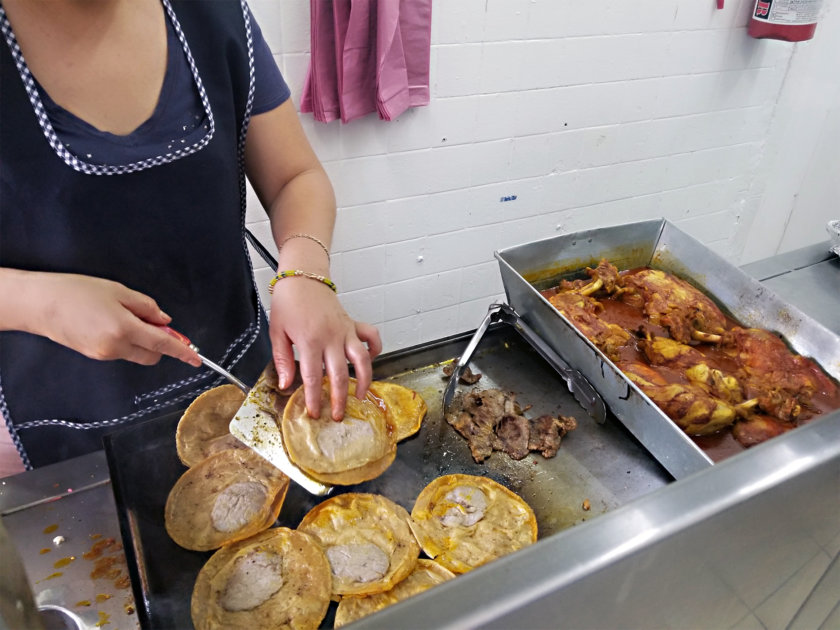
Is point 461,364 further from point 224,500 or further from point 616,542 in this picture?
point 616,542

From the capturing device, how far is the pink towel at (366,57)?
210 cm

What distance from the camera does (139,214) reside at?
122 centimetres

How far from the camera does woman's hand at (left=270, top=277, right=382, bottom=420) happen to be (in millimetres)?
1128

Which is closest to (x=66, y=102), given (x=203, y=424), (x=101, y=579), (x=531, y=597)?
(x=203, y=424)

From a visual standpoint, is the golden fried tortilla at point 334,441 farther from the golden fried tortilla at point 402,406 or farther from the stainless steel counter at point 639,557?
the stainless steel counter at point 639,557

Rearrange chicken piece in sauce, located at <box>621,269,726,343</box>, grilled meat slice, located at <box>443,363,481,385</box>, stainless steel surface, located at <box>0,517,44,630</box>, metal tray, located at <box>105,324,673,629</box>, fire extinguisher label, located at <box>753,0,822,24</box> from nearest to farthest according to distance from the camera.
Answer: stainless steel surface, located at <box>0,517,44,630</box>
metal tray, located at <box>105,324,673,629</box>
grilled meat slice, located at <box>443,363,481,385</box>
chicken piece in sauce, located at <box>621,269,726,343</box>
fire extinguisher label, located at <box>753,0,822,24</box>

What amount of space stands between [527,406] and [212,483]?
75cm

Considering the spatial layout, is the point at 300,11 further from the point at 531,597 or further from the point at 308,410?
the point at 531,597

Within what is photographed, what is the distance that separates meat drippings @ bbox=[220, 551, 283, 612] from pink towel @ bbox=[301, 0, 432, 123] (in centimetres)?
167

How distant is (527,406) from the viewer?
4.81 feet

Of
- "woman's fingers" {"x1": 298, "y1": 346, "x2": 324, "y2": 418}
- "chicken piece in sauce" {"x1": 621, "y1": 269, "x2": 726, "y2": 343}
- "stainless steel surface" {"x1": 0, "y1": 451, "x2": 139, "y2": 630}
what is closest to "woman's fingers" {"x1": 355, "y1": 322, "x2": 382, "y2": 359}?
"woman's fingers" {"x1": 298, "y1": 346, "x2": 324, "y2": 418}

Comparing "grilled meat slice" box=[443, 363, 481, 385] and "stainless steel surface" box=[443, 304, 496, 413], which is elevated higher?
"stainless steel surface" box=[443, 304, 496, 413]

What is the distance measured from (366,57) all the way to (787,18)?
84.2 inches

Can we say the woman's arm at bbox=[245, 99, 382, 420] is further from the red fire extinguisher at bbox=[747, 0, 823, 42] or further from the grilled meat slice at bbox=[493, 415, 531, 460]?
the red fire extinguisher at bbox=[747, 0, 823, 42]
